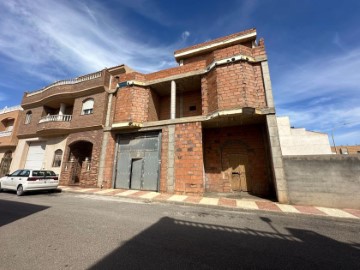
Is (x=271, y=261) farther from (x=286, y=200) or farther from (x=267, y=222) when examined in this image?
(x=286, y=200)

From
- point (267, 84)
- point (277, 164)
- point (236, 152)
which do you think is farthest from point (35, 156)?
point (267, 84)

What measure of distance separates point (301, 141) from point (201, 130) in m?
18.9

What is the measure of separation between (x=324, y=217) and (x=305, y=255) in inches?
146

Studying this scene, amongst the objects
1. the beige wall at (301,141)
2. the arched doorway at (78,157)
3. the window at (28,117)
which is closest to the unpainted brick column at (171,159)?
the arched doorway at (78,157)

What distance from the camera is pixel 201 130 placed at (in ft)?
32.1

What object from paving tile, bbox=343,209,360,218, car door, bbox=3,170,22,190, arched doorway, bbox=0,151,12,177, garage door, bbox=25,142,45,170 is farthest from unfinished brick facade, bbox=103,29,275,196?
arched doorway, bbox=0,151,12,177

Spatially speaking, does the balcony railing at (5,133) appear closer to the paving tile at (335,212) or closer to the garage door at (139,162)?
the garage door at (139,162)

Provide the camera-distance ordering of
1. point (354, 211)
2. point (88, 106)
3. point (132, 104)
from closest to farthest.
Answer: point (354, 211), point (132, 104), point (88, 106)

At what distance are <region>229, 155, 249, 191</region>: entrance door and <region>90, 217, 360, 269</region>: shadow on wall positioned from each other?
19.2 feet

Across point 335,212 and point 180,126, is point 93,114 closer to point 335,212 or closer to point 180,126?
point 180,126

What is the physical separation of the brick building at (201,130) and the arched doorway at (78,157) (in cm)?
363

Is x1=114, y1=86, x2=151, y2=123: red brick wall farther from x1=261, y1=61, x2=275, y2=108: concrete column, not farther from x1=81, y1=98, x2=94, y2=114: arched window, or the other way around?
x1=261, y1=61, x2=275, y2=108: concrete column

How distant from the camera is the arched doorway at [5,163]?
670 inches

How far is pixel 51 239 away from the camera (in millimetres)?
3621
